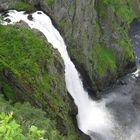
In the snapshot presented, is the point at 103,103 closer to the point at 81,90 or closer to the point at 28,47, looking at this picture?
the point at 81,90

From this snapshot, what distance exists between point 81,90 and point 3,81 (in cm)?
1693

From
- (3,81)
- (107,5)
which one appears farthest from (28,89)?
(107,5)

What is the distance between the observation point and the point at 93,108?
157 feet

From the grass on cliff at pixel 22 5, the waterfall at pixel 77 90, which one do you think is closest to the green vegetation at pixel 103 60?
the waterfall at pixel 77 90

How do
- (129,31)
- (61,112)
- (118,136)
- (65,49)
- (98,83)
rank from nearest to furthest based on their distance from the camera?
1. (61,112)
2. (118,136)
3. (65,49)
4. (98,83)
5. (129,31)

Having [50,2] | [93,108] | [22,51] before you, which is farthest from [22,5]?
[93,108]

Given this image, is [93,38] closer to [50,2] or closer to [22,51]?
[50,2]

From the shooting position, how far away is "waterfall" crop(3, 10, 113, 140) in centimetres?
4350

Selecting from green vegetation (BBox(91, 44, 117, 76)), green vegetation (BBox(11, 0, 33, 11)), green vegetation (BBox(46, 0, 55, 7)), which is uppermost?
green vegetation (BBox(11, 0, 33, 11))

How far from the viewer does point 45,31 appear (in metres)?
43.8

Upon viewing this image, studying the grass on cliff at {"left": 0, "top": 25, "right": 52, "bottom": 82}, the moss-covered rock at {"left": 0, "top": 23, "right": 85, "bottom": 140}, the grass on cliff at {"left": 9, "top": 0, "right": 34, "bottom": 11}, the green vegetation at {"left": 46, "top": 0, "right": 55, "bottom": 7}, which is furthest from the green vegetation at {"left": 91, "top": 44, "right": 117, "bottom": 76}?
the grass on cliff at {"left": 0, "top": 25, "right": 52, "bottom": 82}

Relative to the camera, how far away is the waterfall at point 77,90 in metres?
43.5

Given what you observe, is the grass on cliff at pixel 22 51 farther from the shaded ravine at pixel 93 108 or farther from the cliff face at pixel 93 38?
the cliff face at pixel 93 38

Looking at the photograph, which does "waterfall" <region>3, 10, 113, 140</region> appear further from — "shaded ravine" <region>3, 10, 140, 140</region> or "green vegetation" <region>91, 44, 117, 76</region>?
"green vegetation" <region>91, 44, 117, 76</region>
